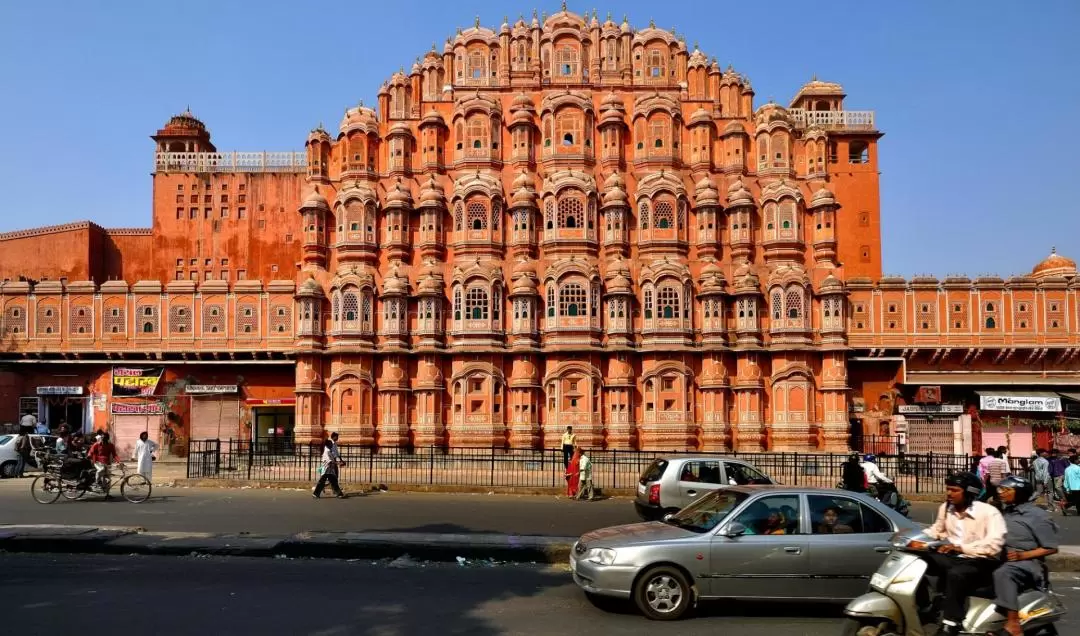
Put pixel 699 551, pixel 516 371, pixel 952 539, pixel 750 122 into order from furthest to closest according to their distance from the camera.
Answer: pixel 750 122, pixel 516 371, pixel 699 551, pixel 952 539

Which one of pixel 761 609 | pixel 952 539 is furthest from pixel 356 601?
pixel 952 539

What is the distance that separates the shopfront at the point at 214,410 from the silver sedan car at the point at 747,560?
30.7 metres

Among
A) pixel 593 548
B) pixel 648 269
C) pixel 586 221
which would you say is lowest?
pixel 593 548

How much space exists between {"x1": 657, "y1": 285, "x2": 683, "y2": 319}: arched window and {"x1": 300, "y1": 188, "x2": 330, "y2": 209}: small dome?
15.5 m

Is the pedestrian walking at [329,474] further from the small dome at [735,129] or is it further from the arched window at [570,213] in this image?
the small dome at [735,129]

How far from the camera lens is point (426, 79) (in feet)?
123

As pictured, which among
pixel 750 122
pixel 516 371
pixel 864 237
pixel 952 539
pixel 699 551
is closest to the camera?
pixel 952 539

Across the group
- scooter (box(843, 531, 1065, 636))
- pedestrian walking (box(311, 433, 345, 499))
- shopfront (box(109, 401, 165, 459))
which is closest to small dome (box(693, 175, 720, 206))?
pedestrian walking (box(311, 433, 345, 499))

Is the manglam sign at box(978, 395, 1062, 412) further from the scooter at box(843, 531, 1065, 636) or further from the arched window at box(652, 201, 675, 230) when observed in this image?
the scooter at box(843, 531, 1065, 636)

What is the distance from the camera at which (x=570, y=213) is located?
34.9 metres

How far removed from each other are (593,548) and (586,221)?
26.6 meters

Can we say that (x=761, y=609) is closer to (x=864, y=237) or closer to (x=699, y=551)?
(x=699, y=551)

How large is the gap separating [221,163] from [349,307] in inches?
598

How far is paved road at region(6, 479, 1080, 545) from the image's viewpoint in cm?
1497
